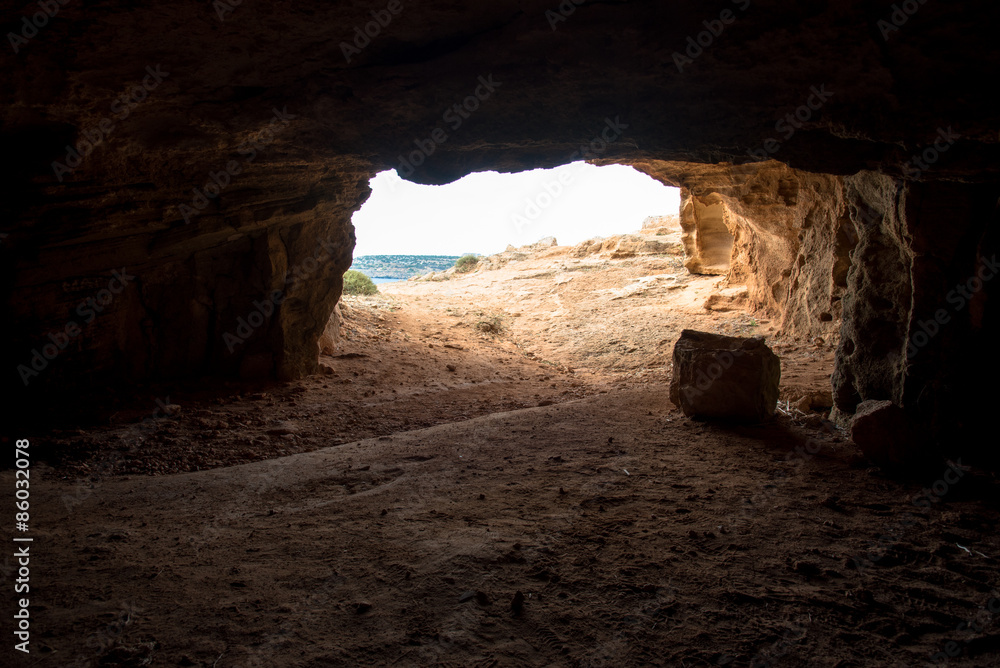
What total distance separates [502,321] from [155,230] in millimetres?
10638

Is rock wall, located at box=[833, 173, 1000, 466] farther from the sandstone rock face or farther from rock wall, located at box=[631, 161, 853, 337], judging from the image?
rock wall, located at box=[631, 161, 853, 337]

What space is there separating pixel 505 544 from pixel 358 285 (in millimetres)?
17376

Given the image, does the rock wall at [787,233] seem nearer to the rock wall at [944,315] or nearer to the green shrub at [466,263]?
the rock wall at [944,315]

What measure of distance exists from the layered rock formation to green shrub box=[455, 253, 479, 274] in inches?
755

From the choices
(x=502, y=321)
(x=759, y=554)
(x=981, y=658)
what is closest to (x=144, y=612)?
(x=759, y=554)

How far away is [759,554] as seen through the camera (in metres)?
2.98

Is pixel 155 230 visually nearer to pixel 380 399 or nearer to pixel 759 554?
pixel 380 399

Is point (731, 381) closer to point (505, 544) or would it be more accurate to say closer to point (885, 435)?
point (885, 435)

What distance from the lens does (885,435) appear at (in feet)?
13.8

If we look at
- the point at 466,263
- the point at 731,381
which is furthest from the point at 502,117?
the point at 466,263

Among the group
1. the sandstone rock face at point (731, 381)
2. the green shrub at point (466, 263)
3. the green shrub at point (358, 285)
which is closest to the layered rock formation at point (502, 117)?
the sandstone rock face at point (731, 381)

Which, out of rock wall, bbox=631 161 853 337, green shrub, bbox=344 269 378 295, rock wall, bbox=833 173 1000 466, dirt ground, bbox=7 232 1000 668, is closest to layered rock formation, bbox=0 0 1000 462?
rock wall, bbox=833 173 1000 466

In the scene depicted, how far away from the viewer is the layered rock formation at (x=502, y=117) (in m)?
3.51

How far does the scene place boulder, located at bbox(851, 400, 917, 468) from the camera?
4125 mm
